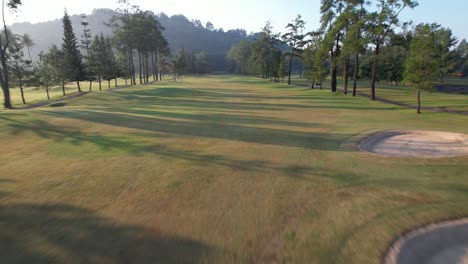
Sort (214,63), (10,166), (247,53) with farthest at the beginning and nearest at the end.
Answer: (214,63), (247,53), (10,166)

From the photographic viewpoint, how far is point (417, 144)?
11.1 m

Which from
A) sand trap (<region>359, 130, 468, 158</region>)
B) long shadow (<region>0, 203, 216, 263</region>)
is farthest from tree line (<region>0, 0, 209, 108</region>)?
sand trap (<region>359, 130, 468, 158</region>)

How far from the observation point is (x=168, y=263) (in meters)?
4.19

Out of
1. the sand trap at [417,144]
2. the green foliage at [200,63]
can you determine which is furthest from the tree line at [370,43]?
the green foliage at [200,63]

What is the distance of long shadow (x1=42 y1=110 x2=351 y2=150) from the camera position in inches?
470

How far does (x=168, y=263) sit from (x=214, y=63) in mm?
194560

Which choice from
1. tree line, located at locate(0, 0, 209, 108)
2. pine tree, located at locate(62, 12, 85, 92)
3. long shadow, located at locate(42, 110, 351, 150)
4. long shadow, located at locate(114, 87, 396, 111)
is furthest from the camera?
pine tree, located at locate(62, 12, 85, 92)

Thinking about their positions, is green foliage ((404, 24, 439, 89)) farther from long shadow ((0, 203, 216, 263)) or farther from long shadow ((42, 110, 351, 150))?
long shadow ((0, 203, 216, 263))

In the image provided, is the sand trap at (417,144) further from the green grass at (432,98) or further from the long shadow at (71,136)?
the long shadow at (71,136)

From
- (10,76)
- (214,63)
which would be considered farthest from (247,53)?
(10,76)

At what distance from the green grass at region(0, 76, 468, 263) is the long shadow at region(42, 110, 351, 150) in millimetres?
244

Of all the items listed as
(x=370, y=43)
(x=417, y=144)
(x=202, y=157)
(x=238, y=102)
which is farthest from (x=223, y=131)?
(x=370, y=43)

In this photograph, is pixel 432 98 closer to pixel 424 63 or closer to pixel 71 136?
pixel 424 63

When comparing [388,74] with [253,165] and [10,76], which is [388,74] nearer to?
[253,165]
